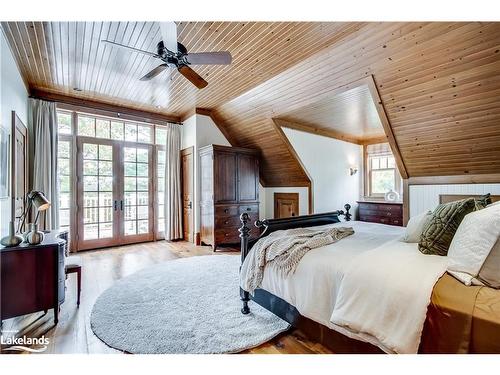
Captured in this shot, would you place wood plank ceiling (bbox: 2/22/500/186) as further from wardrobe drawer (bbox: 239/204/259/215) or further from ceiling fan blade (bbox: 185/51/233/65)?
wardrobe drawer (bbox: 239/204/259/215)

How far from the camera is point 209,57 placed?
2.49 meters

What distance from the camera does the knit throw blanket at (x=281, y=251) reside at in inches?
74.6

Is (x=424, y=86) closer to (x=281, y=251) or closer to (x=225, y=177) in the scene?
(x=281, y=251)

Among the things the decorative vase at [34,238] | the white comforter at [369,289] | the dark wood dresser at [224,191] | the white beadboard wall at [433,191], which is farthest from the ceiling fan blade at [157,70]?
the white beadboard wall at [433,191]

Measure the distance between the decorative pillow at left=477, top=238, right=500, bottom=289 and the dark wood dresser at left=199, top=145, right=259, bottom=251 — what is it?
3.89 metres

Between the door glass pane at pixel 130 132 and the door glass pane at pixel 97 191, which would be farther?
the door glass pane at pixel 130 132

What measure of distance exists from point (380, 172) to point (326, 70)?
12.9 ft

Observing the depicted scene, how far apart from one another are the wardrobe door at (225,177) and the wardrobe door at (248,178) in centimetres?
13

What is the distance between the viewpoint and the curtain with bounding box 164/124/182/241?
5.38 metres

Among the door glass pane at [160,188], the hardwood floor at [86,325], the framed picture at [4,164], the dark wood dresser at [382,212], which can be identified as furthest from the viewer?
the door glass pane at [160,188]

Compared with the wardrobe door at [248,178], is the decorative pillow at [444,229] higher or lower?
lower

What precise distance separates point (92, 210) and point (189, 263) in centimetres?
236

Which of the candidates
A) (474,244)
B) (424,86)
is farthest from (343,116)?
(474,244)

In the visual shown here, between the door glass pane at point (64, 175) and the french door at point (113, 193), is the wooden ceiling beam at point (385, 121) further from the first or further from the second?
the door glass pane at point (64, 175)
